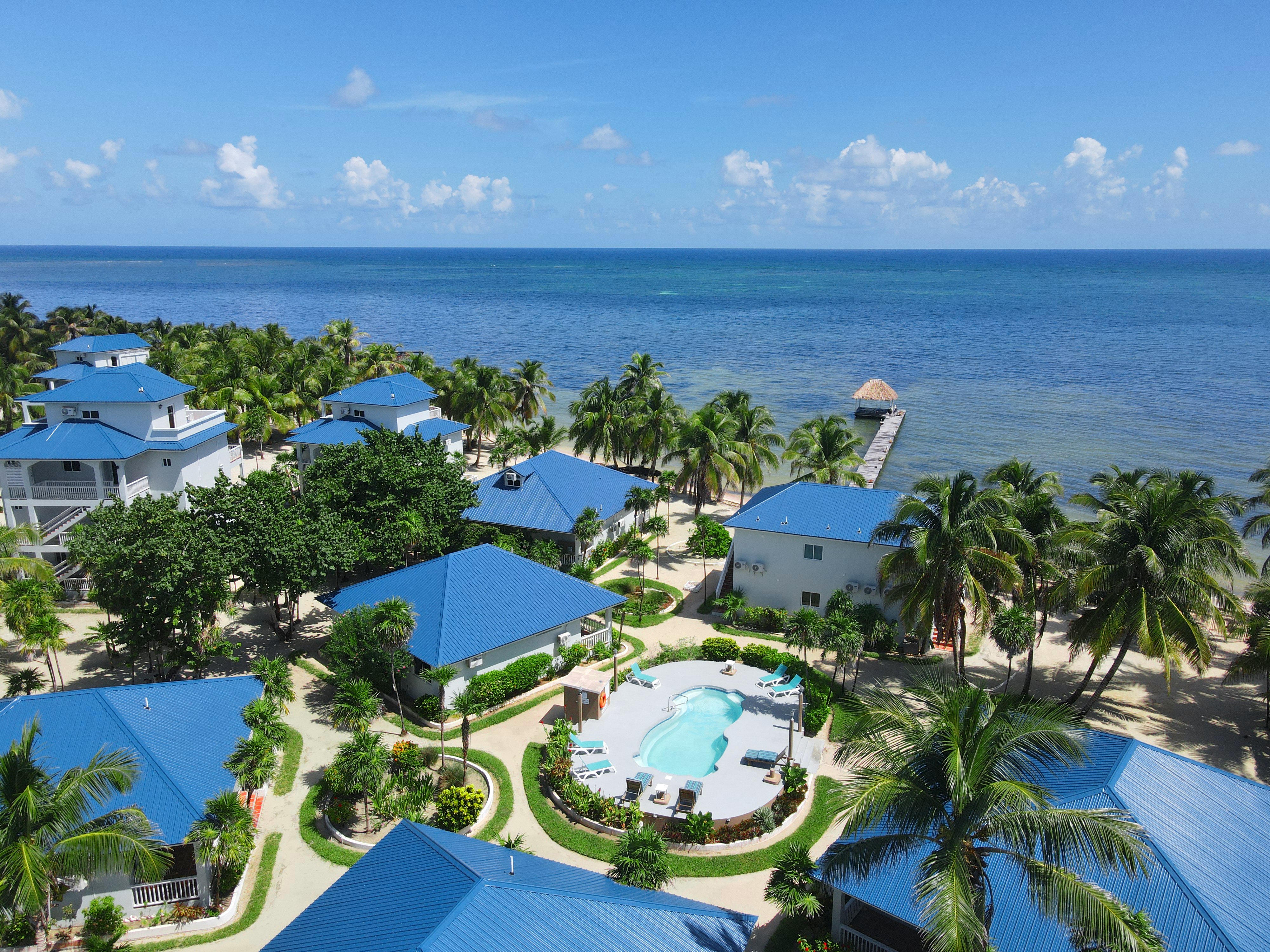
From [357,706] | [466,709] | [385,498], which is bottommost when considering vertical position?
[466,709]

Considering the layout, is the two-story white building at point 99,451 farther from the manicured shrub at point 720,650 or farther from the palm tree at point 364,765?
the manicured shrub at point 720,650

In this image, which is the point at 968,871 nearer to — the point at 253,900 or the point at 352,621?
the point at 253,900

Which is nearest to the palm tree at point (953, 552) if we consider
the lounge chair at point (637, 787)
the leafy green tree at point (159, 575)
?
the lounge chair at point (637, 787)

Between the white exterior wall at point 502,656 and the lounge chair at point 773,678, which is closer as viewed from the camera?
the white exterior wall at point 502,656

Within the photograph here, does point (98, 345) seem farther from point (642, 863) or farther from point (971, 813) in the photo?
point (971, 813)

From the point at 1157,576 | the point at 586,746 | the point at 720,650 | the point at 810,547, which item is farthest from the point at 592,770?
the point at 1157,576

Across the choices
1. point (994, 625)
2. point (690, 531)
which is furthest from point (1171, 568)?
point (690, 531)

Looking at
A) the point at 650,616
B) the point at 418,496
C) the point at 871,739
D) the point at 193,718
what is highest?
the point at 871,739
